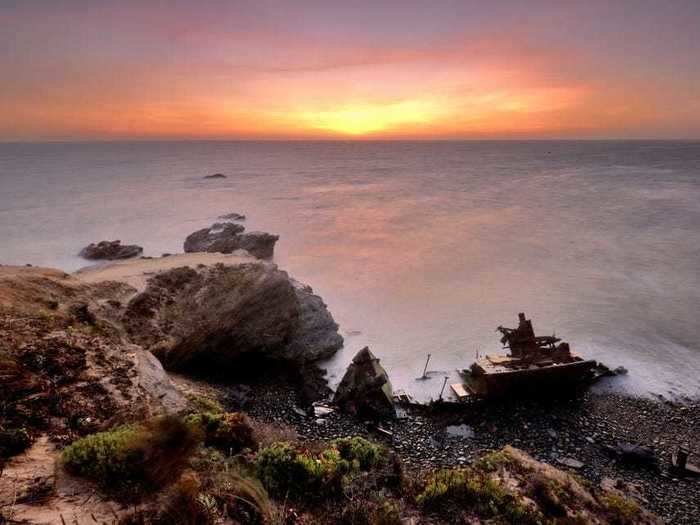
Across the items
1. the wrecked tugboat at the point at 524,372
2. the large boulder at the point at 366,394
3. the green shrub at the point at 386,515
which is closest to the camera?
the green shrub at the point at 386,515

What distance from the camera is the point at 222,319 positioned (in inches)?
533

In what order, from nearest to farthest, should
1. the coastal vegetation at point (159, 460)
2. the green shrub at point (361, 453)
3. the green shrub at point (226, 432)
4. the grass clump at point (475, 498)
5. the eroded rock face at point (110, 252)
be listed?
the coastal vegetation at point (159, 460)
the grass clump at point (475, 498)
the green shrub at point (226, 432)
the green shrub at point (361, 453)
the eroded rock face at point (110, 252)

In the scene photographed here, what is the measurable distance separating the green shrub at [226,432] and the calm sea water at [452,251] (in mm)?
9358

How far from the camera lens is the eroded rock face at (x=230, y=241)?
31.3 m

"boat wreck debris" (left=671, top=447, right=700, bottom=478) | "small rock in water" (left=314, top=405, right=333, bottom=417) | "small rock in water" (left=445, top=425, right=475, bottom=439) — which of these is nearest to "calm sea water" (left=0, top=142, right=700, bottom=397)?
"small rock in water" (left=445, top=425, right=475, bottom=439)

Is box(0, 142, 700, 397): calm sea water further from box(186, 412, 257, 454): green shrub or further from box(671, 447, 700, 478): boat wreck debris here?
box(186, 412, 257, 454): green shrub

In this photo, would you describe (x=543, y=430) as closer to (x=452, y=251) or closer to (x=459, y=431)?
(x=459, y=431)

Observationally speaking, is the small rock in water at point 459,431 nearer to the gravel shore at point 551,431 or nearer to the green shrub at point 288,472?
the gravel shore at point 551,431

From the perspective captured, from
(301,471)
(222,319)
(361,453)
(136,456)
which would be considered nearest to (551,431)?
(361,453)

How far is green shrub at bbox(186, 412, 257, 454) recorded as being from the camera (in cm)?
683

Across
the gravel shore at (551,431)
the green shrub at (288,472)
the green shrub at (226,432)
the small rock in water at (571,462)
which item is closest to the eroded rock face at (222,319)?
the gravel shore at (551,431)

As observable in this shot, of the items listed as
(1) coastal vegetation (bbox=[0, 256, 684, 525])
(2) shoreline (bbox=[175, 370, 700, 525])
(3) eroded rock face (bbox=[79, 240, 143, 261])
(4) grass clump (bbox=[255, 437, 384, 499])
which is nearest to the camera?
(1) coastal vegetation (bbox=[0, 256, 684, 525])

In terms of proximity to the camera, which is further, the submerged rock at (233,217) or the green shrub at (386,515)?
the submerged rock at (233,217)

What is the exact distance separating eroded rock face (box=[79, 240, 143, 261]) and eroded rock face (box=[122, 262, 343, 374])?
22896 mm
